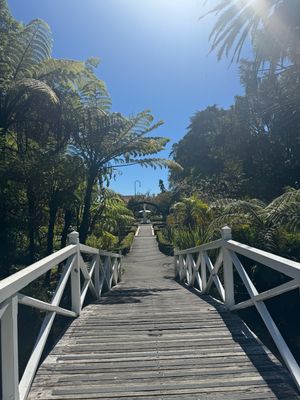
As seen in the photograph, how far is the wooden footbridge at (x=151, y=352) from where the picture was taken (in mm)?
2736

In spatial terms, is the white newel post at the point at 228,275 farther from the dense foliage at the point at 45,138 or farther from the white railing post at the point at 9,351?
the dense foliage at the point at 45,138

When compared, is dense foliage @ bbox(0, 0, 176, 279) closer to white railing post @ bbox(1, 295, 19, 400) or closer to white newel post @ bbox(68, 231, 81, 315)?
white newel post @ bbox(68, 231, 81, 315)

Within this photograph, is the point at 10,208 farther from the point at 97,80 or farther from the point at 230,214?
the point at 230,214

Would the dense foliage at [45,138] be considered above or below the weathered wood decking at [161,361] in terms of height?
above

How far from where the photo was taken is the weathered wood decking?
2.82 meters

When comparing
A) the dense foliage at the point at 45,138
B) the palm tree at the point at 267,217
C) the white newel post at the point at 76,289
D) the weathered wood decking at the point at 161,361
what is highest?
the dense foliage at the point at 45,138

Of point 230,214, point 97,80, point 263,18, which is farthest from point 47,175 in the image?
point 263,18

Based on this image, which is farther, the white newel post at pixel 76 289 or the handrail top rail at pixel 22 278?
the white newel post at pixel 76 289

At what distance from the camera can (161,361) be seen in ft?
11.1

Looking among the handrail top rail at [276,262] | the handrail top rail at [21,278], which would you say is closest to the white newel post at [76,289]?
the handrail top rail at [21,278]

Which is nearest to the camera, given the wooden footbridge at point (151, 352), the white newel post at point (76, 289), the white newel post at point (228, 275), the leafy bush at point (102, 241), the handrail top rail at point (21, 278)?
the handrail top rail at point (21, 278)

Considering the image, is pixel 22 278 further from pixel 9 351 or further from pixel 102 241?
pixel 102 241

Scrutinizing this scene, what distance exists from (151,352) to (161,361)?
223 mm

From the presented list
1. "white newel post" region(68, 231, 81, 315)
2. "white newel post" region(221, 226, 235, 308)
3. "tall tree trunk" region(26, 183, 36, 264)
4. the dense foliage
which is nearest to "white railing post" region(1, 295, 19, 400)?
"white newel post" region(68, 231, 81, 315)
